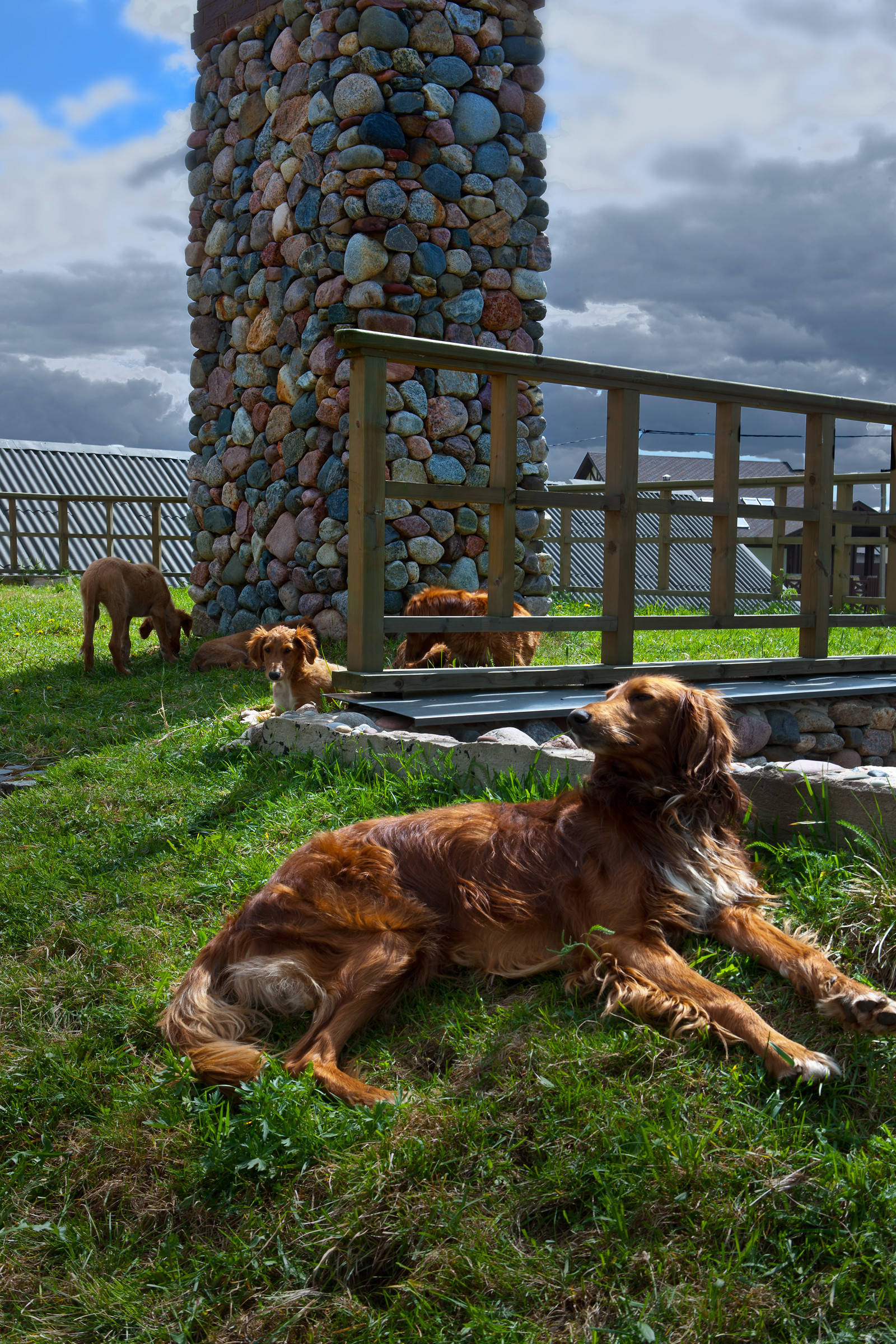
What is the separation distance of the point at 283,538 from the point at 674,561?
1166 inches

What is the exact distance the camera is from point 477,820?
2961mm

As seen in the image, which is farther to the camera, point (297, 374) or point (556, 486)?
point (556, 486)

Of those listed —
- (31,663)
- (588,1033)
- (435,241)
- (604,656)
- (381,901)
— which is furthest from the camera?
(31,663)

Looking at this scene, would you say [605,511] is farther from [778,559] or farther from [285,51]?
Answer: [778,559]

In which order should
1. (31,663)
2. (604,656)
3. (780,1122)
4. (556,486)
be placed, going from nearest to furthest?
(780,1122) < (604,656) < (31,663) < (556,486)

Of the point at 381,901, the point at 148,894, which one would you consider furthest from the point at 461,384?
the point at 381,901

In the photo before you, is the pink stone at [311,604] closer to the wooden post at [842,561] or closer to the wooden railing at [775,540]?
the wooden railing at [775,540]

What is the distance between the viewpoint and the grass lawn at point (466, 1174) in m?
1.96

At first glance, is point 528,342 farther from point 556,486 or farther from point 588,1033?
point 588,1033

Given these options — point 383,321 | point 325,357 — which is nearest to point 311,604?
point 325,357

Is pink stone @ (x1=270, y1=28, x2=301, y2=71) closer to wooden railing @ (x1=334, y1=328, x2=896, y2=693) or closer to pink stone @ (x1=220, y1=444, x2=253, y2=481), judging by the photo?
pink stone @ (x1=220, y1=444, x2=253, y2=481)

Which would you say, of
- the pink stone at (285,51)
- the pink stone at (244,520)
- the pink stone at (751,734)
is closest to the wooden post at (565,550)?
the pink stone at (244,520)

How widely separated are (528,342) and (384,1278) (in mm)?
7654

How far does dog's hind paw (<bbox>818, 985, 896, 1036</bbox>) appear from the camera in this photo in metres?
2.39
